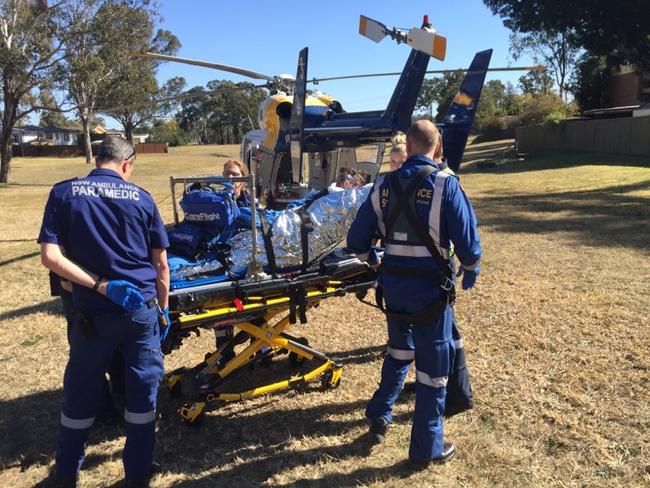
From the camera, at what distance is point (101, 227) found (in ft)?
9.21

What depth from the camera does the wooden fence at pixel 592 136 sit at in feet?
82.6

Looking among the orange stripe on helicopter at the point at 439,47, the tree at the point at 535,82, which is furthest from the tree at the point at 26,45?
the tree at the point at 535,82

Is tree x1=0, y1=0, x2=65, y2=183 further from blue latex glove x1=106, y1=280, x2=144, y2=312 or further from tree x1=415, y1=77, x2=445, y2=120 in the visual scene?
tree x1=415, y1=77, x2=445, y2=120

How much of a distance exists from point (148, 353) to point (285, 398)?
1.56 metres

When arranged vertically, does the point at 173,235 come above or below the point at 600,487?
above

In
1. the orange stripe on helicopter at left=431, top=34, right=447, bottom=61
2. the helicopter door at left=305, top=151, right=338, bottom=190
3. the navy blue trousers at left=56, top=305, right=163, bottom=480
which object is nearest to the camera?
the navy blue trousers at left=56, top=305, right=163, bottom=480

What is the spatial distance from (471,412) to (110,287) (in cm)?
268

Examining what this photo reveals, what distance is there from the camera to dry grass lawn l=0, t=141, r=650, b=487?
330 cm

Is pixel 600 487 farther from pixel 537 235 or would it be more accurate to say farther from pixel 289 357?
pixel 537 235

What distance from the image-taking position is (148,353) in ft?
9.88

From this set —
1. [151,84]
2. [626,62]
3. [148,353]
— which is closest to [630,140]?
[626,62]

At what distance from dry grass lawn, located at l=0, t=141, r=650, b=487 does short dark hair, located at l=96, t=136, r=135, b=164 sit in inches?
77.5

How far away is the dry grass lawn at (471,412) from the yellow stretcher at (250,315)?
0.18 metres

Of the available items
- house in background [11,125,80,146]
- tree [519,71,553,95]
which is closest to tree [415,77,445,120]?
tree [519,71,553,95]
